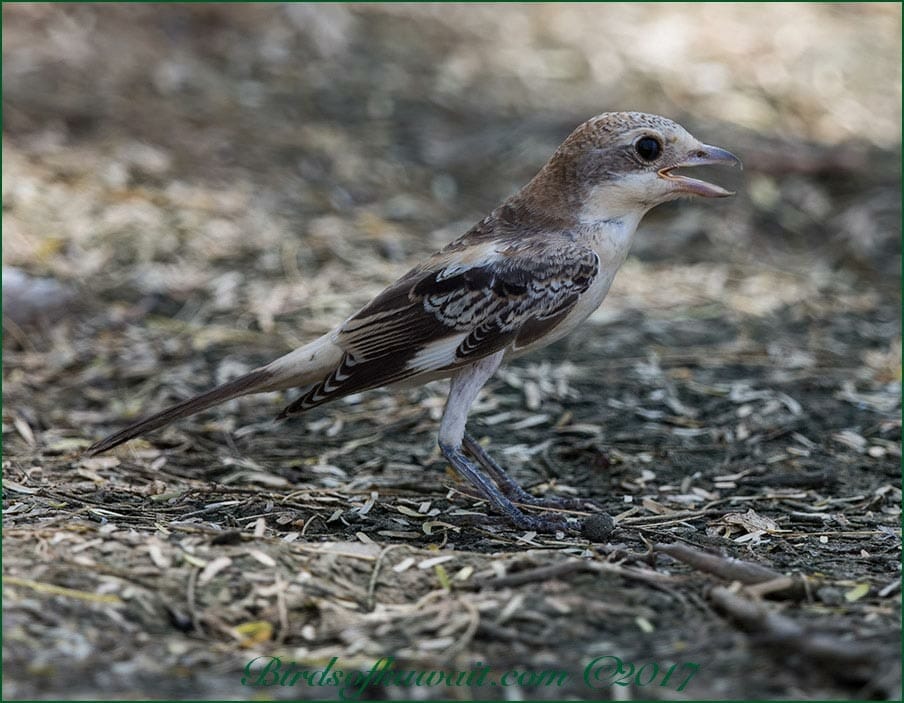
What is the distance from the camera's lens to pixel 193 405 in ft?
16.5

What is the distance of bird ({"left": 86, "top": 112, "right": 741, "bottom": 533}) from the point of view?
5086 millimetres

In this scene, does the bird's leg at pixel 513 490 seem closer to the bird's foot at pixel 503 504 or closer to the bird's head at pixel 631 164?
the bird's foot at pixel 503 504

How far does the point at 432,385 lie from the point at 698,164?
2.28 m

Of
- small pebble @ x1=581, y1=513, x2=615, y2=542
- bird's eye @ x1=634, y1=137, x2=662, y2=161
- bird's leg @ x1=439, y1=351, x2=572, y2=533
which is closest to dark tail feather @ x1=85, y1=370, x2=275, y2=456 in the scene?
bird's leg @ x1=439, y1=351, x2=572, y2=533

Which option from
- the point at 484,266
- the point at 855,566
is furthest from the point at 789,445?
the point at 484,266

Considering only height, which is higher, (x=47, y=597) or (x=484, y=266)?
(x=484, y=266)

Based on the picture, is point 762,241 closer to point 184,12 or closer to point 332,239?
point 332,239

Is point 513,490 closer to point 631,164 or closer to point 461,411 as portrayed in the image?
point 461,411

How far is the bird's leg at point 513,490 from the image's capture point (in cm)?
524

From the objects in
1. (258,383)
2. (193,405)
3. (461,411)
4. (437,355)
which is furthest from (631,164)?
(193,405)

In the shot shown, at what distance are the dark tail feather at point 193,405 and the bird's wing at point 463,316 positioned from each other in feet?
0.66

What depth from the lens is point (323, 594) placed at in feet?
12.9

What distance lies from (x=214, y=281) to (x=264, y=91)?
11.0 feet

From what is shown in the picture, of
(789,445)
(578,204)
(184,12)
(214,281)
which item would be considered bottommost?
(789,445)
